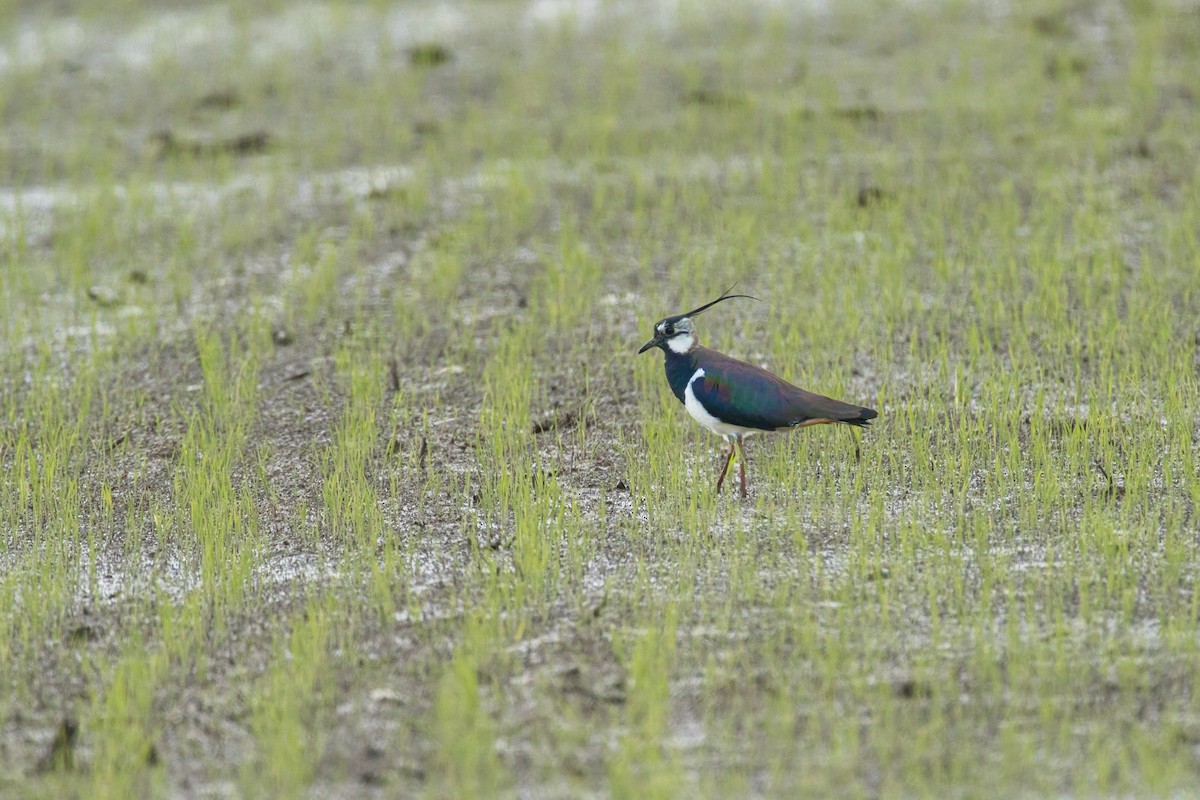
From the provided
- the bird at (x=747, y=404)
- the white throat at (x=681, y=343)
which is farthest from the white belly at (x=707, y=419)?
the white throat at (x=681, y=343)

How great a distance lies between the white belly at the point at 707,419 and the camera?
454cm

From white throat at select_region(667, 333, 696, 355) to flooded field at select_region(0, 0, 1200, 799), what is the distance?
1.16ft

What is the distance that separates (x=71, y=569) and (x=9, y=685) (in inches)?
28.2

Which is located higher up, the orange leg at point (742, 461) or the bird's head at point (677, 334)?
the bird's head at point (677, 334)

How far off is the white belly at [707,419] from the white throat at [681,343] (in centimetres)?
17

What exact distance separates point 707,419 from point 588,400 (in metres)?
0.89

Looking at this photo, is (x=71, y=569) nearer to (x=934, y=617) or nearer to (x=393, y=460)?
(x=393, y=460)

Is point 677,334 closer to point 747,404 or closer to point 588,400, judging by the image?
point 747,404

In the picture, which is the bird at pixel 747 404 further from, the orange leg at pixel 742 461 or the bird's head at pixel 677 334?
the bird's head at pixel 677 334

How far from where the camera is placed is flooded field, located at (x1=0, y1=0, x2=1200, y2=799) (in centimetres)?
334

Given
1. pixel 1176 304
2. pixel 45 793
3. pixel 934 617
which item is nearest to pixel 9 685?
pixel 45 793

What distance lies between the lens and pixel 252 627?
12.7ft

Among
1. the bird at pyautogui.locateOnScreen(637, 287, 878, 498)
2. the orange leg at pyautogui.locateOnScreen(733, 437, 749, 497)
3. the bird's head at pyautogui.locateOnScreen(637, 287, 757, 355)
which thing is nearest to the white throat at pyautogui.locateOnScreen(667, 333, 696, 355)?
the bird's head at pyautogui.locateOnScreen(637, 287, 757, 355)

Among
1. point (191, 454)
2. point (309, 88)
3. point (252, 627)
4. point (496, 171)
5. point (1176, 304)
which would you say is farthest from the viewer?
point (309, 88)
